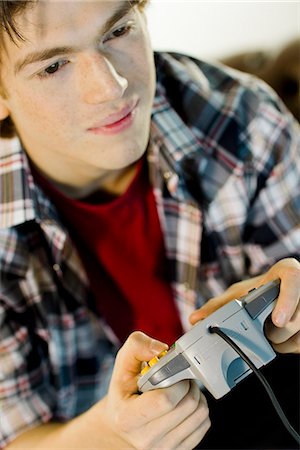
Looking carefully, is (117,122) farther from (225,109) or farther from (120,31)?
(225,109)

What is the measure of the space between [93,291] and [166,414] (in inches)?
16.1

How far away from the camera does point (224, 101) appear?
106cm

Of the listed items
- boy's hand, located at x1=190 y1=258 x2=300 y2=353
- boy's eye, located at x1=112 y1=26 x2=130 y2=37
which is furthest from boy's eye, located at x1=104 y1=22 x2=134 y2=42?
boy's hand, located at x1=190 y1=258 x2=300 y2=353

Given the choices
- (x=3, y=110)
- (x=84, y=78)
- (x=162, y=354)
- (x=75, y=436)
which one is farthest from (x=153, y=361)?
(x=3, y=110)

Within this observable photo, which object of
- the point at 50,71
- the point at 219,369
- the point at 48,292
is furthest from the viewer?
the point at 48,292

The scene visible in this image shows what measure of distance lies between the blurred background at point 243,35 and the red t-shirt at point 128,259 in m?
0.40

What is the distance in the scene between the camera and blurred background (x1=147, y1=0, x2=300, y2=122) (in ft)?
4.24

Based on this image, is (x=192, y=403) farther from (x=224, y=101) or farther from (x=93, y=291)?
(x=224, y=101)

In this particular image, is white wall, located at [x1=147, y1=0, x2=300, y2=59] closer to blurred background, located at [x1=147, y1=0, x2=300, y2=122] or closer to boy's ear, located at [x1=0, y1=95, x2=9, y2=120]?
blurred background, located at [x1=147, y1=0, x2=300, y2=122]

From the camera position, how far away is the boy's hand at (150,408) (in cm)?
66

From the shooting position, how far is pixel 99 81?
2.56 ft

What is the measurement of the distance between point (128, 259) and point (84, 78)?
1.24 ft

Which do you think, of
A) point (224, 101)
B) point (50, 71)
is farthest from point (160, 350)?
point (224, 101)

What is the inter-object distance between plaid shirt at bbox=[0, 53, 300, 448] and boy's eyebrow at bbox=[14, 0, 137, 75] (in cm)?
22
